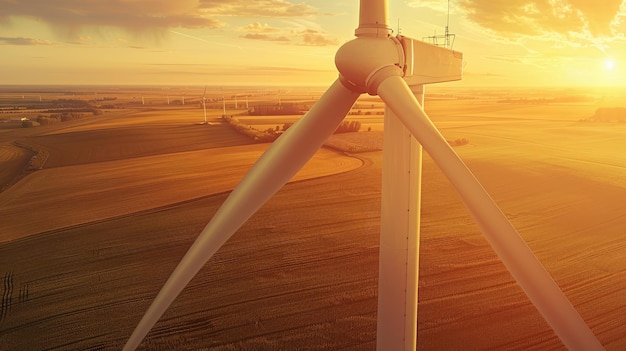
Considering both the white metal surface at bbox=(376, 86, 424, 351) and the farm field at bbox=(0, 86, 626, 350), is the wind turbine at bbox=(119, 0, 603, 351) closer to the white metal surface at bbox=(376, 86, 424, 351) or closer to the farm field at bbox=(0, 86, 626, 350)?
the white metal surface at bbox=(376, 86, 424, 351)

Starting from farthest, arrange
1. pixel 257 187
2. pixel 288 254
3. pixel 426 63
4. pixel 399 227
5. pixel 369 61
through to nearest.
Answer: pixel 288 254 → pixel 426 63 → pixel 257 187 → pixel 399 227 → pixel 369 61

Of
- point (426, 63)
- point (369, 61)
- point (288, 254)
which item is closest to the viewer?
point (369, 61)


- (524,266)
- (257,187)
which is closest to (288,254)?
(257,187)

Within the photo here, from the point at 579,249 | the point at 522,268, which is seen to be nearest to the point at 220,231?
the point at 522,268

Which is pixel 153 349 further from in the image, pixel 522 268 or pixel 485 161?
pixel 485 161

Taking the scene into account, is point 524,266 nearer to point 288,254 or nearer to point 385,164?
point 385,164
